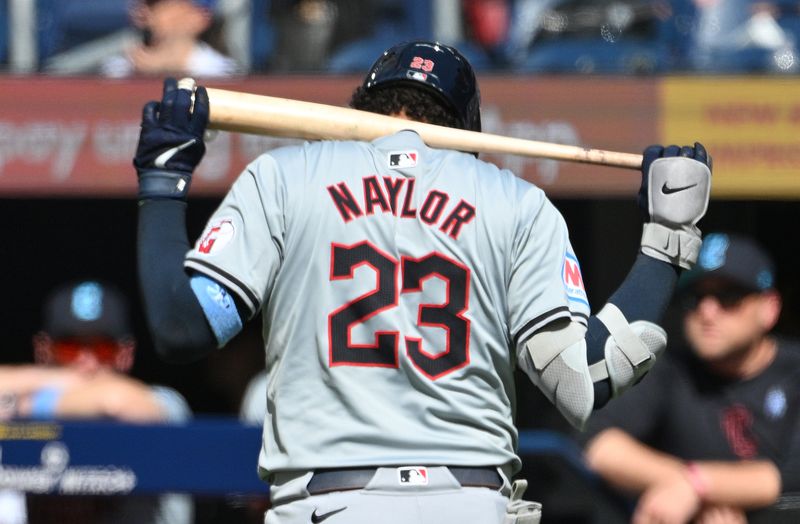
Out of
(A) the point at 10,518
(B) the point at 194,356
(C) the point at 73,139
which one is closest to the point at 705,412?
(A) the point at 10,518

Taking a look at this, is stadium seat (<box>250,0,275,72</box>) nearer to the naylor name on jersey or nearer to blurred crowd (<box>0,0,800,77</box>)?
blurred crowd (<box>0,0,800,77</box>)

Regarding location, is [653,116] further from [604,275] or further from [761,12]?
[604,275]

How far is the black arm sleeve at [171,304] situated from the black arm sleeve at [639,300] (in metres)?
0.63

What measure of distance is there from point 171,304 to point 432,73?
645 millimetres

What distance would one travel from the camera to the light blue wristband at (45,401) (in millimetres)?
4416

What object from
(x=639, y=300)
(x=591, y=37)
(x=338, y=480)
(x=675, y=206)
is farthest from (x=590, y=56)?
(x=338, y=480)

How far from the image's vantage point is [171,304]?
2041 millimetres

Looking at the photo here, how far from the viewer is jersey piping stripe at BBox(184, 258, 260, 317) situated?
2.07 m

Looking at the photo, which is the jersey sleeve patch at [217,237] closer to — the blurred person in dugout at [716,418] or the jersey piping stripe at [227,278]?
the jersey piping stripe at [227,278]

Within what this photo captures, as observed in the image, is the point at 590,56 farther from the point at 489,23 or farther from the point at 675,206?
the point at 675,206

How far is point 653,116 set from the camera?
5547mm

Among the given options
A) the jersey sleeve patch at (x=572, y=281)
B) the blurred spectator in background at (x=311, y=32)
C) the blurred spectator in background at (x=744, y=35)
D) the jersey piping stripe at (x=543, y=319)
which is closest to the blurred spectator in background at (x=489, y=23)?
the blurred spectator in background at (x=311, y=32)

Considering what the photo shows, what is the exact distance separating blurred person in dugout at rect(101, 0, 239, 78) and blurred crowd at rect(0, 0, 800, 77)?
0.09 meters

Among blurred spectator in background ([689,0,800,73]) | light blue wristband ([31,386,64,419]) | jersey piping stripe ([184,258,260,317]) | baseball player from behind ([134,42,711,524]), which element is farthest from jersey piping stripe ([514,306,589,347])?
blurred spectator in background ([689,0,800,73])
